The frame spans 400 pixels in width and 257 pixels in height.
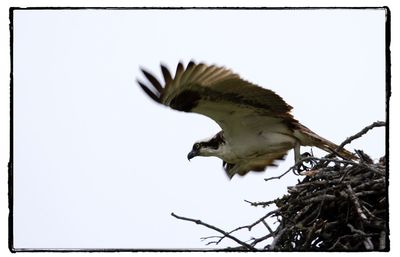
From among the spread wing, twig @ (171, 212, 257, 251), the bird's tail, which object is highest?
the spread wing

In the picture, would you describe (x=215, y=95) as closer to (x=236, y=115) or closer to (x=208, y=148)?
(x=236, y=115)

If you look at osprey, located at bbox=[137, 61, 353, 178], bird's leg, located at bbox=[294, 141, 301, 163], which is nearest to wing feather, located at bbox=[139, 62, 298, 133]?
osprey, located at bbox=[137, 61, 353, 178]

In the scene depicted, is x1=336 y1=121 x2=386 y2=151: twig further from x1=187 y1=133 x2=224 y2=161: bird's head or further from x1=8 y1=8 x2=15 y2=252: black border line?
x1=8 y1=8 x2=15 y2=252: black border line

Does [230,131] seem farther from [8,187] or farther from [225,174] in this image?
[8,187]

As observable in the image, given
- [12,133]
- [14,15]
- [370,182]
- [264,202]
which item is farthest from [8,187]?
[370,182]

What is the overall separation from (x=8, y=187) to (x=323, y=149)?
1.63 metres

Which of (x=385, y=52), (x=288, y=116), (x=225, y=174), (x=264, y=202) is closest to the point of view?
(x=385, y=52)

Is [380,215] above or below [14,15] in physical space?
below

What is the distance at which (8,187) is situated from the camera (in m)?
4.81

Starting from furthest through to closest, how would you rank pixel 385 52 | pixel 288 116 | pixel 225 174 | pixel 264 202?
pixel 225 174, pixel 288 116, pixel 264 202, pixel 385 52

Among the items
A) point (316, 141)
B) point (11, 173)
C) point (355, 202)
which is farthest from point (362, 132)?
point (11, 173)

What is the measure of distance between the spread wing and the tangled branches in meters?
0.41

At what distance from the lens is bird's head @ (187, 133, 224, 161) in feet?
18.7

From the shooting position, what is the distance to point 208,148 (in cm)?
574
